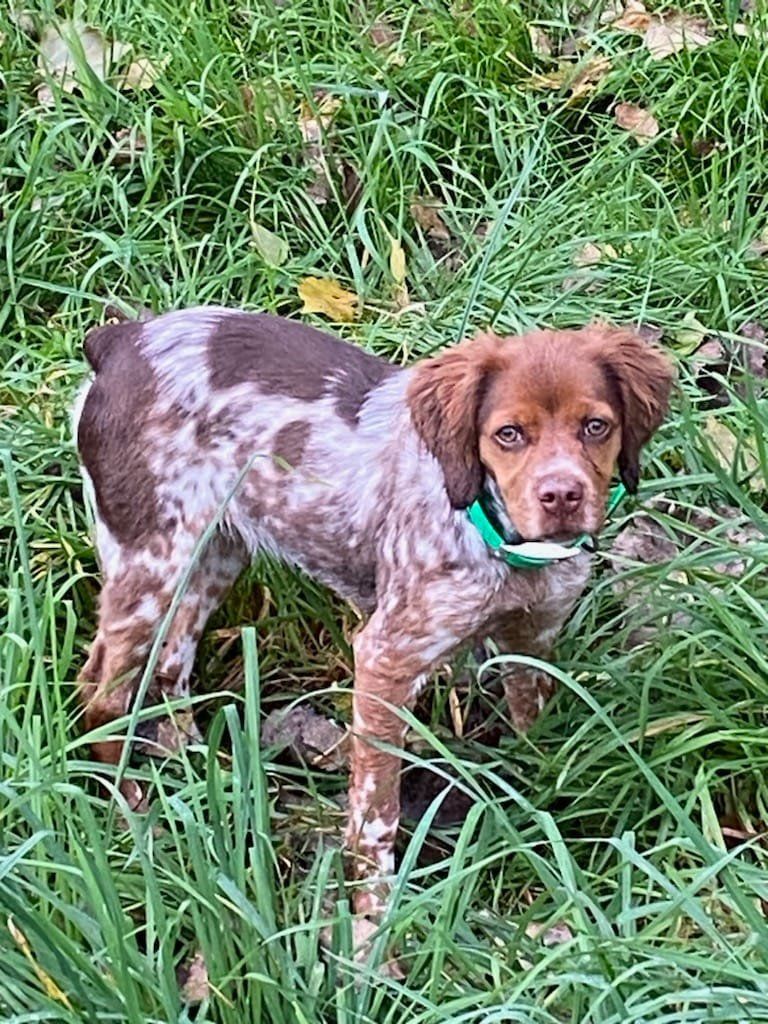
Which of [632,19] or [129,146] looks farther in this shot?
[632,19]

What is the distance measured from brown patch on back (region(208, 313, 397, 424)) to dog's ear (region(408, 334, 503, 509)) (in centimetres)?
38

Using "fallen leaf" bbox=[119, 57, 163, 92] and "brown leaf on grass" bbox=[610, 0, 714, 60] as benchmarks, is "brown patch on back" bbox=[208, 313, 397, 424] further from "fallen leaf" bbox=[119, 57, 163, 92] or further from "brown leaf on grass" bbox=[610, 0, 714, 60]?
"brown leaf on grass" bbox=[610, 0, 714, 60]

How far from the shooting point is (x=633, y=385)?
11.4 feet

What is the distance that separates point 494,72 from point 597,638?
8.01 ft

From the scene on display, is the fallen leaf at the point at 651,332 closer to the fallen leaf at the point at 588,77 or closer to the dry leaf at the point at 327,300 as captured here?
the dry leaf at the point at 327,300

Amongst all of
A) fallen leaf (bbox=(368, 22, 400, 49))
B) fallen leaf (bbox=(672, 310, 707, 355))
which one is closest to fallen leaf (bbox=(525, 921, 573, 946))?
fallen leaf (bbox=(672, 310, 707, 355))

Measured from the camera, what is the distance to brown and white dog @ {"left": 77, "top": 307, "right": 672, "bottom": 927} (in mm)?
3379

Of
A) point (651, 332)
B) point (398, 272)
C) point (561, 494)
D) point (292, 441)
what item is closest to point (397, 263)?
point (398, 272)

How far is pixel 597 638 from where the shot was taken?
4.06m

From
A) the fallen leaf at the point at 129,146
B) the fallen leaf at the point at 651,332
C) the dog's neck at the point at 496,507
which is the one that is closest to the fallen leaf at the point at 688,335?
the fallen leaf at the point at 651,332

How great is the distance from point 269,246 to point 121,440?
1.52m

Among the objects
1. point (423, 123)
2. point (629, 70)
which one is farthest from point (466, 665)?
point (629, 70)

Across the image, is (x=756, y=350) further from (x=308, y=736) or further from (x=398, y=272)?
(x=308, y=736)

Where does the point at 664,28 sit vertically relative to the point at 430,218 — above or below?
above
